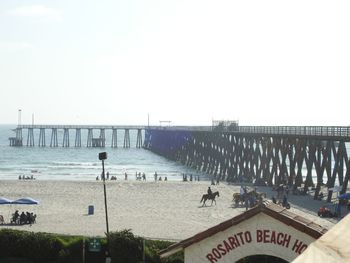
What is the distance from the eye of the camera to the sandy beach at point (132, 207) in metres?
21.0

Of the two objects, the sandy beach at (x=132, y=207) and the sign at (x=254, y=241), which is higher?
the sign at (x=254, y=241)

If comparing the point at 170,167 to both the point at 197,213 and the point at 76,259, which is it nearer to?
the point at 197,213

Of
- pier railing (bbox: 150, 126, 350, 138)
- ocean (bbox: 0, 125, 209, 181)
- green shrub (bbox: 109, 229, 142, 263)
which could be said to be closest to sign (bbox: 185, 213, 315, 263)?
green shrub (bbox: 109, 229, 142, 263)

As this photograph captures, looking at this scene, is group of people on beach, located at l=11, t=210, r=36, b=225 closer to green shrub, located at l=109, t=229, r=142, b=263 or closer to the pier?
green shrub, located at l=109, t=229, r=142, b=263

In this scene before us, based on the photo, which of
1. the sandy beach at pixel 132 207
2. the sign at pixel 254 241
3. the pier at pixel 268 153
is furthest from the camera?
the pier at pixel 268 153

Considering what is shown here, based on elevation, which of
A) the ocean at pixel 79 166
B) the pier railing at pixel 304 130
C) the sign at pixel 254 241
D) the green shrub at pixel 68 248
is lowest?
the ocean at pixel 79 166

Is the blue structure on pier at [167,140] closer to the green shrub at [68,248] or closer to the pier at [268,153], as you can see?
the pier at [268,153]

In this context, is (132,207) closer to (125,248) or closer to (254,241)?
(125,248)

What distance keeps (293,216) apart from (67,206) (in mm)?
21683

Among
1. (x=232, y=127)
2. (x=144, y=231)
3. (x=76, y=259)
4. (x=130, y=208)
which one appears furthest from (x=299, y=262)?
(x=232, y=127)

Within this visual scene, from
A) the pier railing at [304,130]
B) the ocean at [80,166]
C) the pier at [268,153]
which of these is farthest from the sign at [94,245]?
the ocean at [80,166]

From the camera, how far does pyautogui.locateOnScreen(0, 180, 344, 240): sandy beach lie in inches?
825

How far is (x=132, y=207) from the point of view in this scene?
27.3m

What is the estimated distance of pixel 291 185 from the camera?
3400cm
